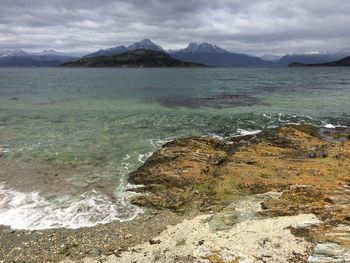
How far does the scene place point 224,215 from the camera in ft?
50.0

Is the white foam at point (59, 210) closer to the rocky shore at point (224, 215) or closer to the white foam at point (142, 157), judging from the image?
the rocky shore at point (224, 215)

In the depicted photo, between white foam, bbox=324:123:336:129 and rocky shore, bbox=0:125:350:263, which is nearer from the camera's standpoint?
rocky shore, bbox=0:125:350:263

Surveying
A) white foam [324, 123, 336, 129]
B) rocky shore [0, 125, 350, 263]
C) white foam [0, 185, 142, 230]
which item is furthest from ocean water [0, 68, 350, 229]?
rocky shore [0, 125, 350, 263]

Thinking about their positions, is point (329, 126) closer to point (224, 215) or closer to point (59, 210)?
point (224, 215)

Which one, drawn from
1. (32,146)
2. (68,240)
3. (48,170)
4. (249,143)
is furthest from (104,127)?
(68,240)

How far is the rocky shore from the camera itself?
12125 mm

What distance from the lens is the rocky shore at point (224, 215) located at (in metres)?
12.1

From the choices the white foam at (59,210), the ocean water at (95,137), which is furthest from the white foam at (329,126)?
the white foam at (59,210)

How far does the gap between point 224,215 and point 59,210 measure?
26.8 ft

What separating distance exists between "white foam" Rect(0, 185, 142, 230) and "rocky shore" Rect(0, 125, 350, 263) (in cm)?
64

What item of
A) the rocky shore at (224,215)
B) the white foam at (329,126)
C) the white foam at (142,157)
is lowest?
the white foam at (329,126)

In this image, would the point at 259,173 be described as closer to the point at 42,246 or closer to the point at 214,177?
the point at 214,177

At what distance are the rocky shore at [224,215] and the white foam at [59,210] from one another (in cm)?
64

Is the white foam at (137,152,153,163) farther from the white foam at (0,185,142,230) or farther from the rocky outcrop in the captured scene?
the white foam at (0,185,142,230)
